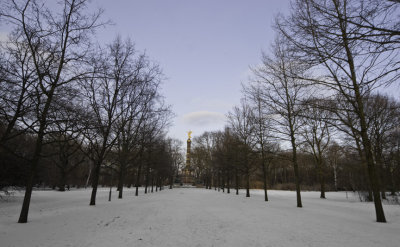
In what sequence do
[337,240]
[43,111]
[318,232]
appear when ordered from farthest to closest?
[43,111] → [318,232] → [337,240]

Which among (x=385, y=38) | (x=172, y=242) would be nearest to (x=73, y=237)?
(x=172, y=242)

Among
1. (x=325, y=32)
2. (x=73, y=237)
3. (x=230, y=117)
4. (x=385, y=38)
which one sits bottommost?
(x=73, y=237)

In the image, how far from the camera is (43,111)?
738 cm

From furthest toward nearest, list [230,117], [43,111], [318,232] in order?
[230,117] → [43,111] → [318,232]

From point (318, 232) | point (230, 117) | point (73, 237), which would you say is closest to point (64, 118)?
point (73, 237)

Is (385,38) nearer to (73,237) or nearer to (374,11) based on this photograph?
(374,11)

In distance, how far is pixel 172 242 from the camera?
5086 mm

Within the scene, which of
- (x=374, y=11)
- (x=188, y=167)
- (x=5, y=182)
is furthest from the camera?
(x=188, y=167)

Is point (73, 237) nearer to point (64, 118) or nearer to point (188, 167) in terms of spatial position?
point (64, 118)

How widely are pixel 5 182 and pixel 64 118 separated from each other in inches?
484

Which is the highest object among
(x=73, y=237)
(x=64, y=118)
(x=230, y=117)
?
(x=230, y=117)

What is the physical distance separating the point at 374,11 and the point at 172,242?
7.35m

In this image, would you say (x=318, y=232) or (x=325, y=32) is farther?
(x=318, y=232)

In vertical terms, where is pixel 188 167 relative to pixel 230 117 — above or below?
below
